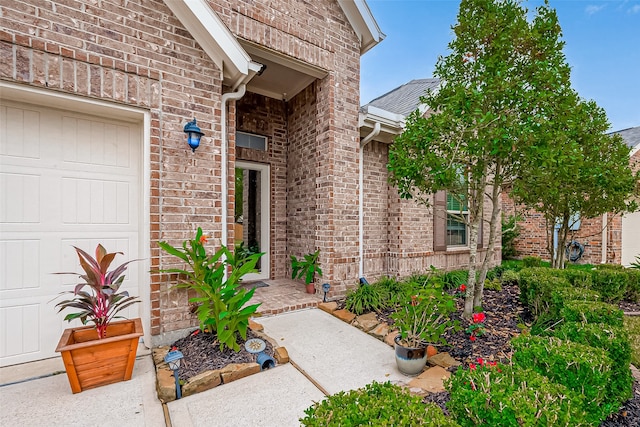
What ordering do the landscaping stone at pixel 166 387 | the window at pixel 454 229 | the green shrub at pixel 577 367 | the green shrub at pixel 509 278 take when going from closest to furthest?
the green shrub at pixel 577 367 < the landscaping stone at pixel 166 387 < the green shrub at pixel 509 278 < the window at pixel 454 229

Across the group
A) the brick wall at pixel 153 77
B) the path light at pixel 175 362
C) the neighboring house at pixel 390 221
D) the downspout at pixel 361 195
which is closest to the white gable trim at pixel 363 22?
the neighboring house at pixel 390 221

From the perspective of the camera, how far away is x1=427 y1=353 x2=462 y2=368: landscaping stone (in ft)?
9.19

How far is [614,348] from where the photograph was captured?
207cm

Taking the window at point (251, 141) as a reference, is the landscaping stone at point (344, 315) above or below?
below

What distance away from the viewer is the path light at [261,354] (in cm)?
275

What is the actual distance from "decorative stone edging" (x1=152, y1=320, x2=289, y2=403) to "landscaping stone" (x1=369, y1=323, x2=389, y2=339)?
1.19 metres

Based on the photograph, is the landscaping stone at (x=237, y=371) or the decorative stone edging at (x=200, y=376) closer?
the decorative stone edging at (x=200, y=376)

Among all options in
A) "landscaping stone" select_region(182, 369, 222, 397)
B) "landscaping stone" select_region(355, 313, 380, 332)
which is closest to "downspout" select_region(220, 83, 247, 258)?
"landscaping stone" select_region(182, 369, 222, 397)

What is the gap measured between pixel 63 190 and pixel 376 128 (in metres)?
4.33

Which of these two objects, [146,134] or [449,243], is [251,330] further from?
[449,243]

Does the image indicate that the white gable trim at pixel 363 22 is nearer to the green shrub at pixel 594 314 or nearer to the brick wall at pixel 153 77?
the brick wall at pixel 153 77

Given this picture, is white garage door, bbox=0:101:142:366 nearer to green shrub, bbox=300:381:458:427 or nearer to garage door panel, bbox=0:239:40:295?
garage door panel, bbox=0:239:40:295

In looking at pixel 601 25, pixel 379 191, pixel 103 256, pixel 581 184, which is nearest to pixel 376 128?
pixel 379 191

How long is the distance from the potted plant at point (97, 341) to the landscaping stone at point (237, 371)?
813mm
